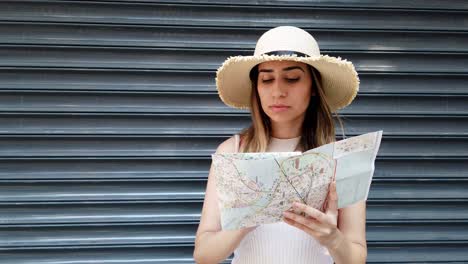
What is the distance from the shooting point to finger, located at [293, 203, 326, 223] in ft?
5.31

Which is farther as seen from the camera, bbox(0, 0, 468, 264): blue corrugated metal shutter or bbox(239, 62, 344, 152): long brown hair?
bbox(0, 0, 468, 264): blue corrugated metal shutter

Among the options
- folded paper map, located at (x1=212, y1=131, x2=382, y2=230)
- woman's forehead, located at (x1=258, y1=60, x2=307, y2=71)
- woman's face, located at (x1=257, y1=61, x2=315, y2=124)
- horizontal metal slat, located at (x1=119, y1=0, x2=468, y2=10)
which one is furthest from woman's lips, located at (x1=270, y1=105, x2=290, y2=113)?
horizontal metal slat, located at (x1=119, y1=0, x2=468, y2=10)

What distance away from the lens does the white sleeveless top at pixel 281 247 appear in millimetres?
1942

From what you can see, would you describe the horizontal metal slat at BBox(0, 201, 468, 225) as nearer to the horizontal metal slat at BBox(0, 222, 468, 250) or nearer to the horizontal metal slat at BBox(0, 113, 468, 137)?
the horizontal metal slat at BBox(0, 222, 468, 250)

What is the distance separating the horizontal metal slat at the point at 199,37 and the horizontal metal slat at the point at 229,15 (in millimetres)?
36

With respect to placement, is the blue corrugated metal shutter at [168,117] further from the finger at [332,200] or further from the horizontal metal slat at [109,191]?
the finger at [332,200]

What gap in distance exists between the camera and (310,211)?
163cm

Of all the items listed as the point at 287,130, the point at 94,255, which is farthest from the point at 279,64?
the point at 94,255

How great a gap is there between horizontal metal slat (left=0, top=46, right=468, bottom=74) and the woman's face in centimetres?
156

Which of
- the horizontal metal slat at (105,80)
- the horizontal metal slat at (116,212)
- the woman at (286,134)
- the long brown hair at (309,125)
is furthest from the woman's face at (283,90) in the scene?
the horizontal metal slat at (116,212)

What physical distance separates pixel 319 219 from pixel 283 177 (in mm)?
182

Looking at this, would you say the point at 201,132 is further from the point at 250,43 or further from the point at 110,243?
the point at 110,243

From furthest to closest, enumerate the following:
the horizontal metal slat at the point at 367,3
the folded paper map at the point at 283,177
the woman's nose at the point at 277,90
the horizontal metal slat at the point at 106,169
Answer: the horizontal metal slat at the point at 367,3, the horizontal metal slat at the point at 106,169, the woman's nose at the point at 277,90, the folded paper map at the point at 283,177

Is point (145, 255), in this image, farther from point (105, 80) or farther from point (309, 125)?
point (309, 125)
